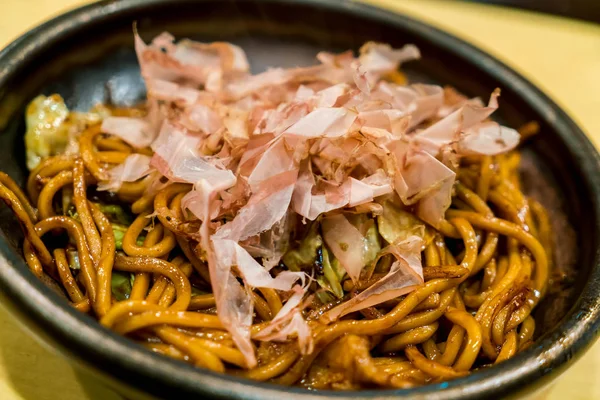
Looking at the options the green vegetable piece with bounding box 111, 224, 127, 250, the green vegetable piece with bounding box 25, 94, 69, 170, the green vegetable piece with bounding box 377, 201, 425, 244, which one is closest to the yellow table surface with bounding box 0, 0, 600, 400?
the green vegetable piece with bounding box 111, 224, 127, 250

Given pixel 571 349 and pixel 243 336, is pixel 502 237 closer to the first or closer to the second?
pixel 571 349

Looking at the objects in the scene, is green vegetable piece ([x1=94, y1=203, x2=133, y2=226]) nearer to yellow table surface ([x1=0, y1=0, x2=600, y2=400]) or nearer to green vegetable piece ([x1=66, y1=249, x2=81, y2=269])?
green vegetable piece ([x1=66, y1=249, x2=81, y2=269])

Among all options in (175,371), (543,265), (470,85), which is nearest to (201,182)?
(175,371)

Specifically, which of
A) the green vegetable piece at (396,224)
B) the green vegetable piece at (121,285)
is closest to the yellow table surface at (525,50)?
the green vegetable piece at (121,285)

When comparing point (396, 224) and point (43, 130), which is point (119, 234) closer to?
point (43, 130)

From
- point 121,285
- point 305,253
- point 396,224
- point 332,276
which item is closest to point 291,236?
point 305,253

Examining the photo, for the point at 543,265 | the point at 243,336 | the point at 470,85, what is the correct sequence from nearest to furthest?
the point at 243,336, the point at 543,265, the point at 470,85

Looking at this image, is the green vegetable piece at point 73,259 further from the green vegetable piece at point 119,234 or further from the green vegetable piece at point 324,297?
the green vegetable piece at point 324,297
